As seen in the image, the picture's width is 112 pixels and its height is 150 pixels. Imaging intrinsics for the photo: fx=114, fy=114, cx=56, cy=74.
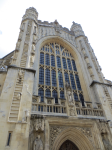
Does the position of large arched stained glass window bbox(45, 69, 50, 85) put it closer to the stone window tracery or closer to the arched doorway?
the stone window tracery

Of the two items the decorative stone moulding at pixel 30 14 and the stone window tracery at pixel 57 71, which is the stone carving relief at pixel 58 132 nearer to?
the stone window tracery at pixel 57 71

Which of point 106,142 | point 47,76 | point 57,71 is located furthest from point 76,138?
point 57,71

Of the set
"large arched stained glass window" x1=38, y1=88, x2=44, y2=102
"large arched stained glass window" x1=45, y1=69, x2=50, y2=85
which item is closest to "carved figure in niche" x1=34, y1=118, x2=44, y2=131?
"large arched stained glass window" x1=38, y1=88, x2=44, y2=102

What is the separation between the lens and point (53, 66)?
12.6 metres

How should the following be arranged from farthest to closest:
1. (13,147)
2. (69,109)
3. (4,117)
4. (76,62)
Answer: (76,62) < (69,109) < (4,117) < (13,147)

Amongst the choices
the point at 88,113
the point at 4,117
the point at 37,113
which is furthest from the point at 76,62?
the point at 4,117

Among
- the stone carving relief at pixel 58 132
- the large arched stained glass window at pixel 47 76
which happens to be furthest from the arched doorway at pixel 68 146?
the large arched stained glass window at pixel 47 76

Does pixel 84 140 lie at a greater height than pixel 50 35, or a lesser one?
lesser

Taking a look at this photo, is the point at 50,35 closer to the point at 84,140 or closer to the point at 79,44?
the point at 79,44

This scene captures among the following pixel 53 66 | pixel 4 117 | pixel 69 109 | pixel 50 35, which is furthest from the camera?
pixel 50 35

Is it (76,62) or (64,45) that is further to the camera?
(64,45)

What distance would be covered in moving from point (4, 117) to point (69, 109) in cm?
416

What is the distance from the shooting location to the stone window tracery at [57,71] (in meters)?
10.6

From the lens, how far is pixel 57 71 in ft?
39.9
